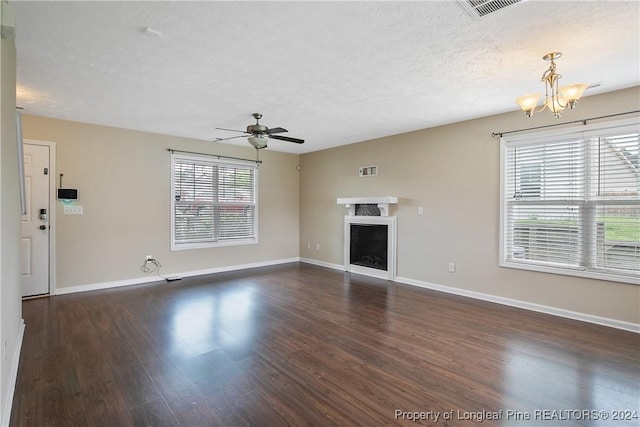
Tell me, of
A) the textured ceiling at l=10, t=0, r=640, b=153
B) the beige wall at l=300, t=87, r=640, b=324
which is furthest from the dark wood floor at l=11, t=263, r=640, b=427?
the textured ceiling at l=10, t=0, r=640, b=153

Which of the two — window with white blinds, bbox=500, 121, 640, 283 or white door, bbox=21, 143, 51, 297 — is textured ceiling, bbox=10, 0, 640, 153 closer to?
window with white blinds, bbox=500, 121, 640, 283

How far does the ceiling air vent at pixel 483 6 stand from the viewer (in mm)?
1984

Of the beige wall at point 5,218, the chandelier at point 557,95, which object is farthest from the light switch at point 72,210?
the chandelier at point 557,95

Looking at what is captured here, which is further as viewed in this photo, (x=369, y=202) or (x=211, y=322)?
(x=369, y=202)

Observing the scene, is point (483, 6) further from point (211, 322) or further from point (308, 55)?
point (211, 322)

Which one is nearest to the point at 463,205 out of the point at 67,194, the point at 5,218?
the point at 5,218

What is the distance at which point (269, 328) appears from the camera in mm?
3355

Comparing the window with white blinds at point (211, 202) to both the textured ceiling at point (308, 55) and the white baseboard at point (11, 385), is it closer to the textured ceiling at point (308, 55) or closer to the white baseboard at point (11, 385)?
the textured ceiling at point (308, 55)

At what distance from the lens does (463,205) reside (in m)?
4.69

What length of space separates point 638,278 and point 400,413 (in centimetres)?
318

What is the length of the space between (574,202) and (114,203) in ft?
21.4

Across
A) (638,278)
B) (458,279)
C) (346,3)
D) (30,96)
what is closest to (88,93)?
(30,96)

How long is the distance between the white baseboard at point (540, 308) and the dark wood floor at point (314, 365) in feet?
0.50

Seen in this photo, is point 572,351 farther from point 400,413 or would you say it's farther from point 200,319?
point 200,319
